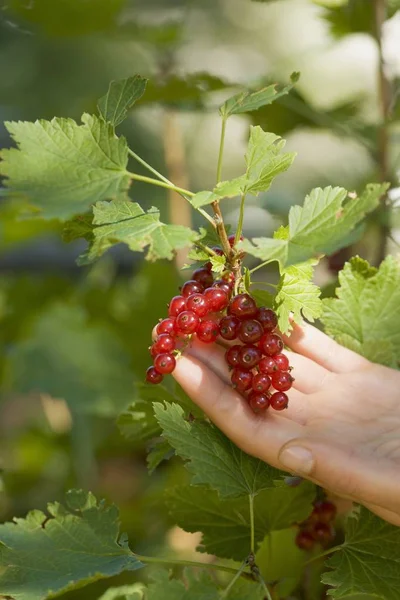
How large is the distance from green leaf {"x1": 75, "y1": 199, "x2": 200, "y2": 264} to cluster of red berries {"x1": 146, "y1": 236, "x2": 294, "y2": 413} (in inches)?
2.8

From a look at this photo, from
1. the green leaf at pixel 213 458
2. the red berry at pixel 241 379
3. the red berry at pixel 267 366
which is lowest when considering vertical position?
the green leaf at pixel 213 458

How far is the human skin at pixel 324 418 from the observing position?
0.64 m

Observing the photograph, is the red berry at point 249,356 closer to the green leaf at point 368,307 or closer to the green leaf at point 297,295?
the green leaf at point 297,295

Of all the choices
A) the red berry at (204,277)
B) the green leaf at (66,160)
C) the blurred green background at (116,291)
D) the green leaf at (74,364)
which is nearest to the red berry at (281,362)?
the red berry at (204,277)

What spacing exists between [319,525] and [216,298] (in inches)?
12.7

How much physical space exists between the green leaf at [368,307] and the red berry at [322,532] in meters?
0.20

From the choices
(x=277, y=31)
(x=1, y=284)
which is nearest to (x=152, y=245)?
(x=1, y=284)

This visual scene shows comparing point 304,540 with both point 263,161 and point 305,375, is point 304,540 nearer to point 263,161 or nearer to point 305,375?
point 305,375

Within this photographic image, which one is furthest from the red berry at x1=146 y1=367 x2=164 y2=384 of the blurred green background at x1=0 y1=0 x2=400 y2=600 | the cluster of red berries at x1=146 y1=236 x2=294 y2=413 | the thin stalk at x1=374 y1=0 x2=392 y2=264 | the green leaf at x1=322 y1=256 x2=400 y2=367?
the thin stalk at x1=374 y1=0 x2=392 y2=264

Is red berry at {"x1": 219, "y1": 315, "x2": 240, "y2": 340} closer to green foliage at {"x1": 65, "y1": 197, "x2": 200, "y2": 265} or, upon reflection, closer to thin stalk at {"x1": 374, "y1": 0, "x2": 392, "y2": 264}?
Result: green foliage at {"x1": 65, "y1": 197, "x2": 200, "y2": 265}

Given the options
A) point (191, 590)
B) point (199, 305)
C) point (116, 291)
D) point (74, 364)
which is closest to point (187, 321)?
point (199, 305)

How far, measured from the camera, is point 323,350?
2.58 feet

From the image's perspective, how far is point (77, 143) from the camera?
639 mm

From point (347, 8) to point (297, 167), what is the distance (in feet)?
5.85
